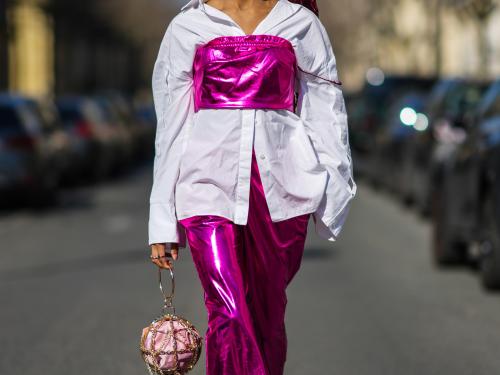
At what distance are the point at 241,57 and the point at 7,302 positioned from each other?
5.73m

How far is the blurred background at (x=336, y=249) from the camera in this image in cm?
791

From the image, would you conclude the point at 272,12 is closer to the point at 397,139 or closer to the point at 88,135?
the point at 397,139

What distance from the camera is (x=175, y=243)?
4891 millimetres

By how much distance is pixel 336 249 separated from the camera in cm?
1389

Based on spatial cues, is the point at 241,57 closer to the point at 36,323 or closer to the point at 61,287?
the point at 36,323

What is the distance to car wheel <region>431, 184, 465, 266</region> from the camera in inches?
454

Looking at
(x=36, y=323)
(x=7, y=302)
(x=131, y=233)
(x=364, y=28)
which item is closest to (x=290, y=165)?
(x=36, y=323)

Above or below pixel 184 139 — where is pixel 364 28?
below

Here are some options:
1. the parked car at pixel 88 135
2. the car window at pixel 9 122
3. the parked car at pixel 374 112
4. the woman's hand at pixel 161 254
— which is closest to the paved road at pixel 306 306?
the woman's hand at pixel 161 254

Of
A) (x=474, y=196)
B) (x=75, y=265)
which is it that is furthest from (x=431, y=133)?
(x=474, y=196)

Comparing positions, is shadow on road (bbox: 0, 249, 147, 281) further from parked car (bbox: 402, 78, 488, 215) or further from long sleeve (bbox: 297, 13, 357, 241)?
long sleeve (bbox: 297, 13, 357, 241)

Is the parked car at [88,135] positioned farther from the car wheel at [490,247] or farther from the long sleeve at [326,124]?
the long sleeve at [326,124]

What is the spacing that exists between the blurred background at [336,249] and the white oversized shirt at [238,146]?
7.74ft

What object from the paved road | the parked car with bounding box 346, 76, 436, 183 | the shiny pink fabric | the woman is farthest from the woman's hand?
the parked car with bounding box 346, 76, 436, 183
